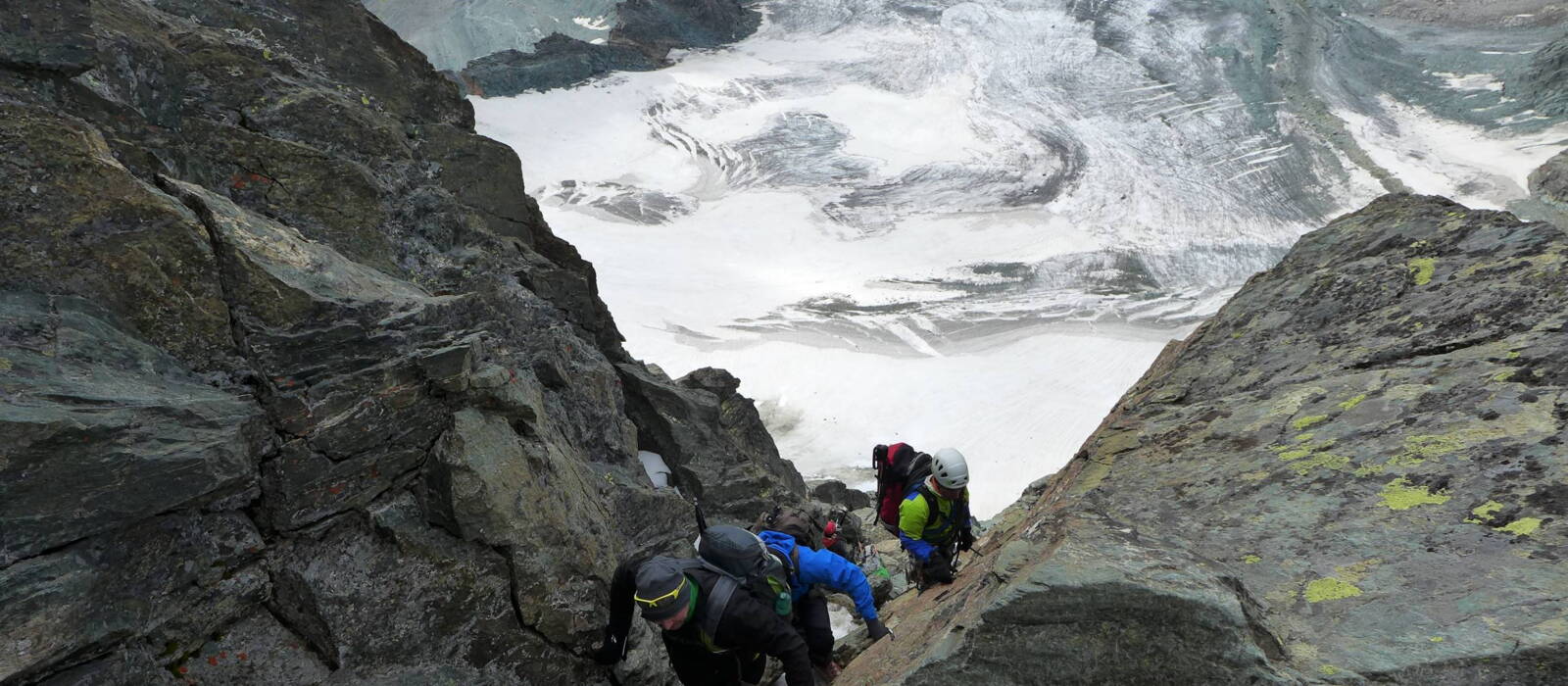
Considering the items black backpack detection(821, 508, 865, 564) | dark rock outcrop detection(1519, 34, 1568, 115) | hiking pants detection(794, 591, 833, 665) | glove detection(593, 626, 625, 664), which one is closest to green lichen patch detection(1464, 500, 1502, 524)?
hiking pants detection(794, 591, 833, 665)

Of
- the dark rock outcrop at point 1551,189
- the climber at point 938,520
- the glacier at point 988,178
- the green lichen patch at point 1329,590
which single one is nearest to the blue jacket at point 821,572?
the climber at point 938,520

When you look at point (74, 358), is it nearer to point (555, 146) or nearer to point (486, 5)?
point (555, 146)

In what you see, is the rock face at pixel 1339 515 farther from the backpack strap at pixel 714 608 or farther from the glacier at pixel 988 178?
the glacier at pixel 988 178

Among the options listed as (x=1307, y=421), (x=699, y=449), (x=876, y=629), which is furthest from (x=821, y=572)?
(x=699, y=449)

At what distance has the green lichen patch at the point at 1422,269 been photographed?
224 inches

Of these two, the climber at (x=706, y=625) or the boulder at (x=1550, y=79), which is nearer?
the climber at (x=706, y=625)

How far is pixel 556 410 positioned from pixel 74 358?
4.05 meters

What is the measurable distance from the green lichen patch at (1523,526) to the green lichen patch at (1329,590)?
0.67m

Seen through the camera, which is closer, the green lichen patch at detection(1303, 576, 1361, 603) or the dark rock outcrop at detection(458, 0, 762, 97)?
the green lichen patch at detection(1303, 576, 1361, 603)

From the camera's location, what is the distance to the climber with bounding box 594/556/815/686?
500cm

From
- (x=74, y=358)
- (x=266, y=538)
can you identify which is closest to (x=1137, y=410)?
(x=266, y=538)

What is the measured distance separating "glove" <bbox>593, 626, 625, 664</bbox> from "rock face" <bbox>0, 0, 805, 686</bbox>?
0.63 m

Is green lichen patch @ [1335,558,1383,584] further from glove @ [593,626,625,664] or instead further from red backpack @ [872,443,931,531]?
glove @ [593,626,625,664]

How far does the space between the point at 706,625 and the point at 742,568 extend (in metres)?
0.42
